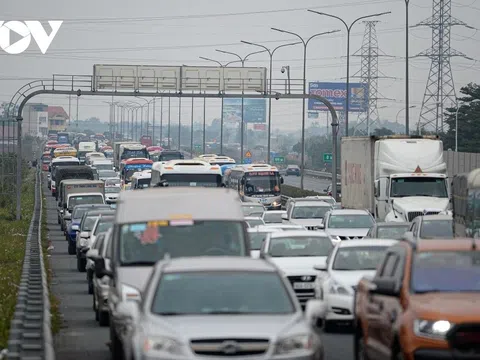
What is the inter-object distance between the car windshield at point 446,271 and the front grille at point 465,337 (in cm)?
103

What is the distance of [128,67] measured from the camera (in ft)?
236

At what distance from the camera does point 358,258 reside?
2227 centimetres

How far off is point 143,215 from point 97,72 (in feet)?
178

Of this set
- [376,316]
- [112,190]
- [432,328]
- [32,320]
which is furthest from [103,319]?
[112,190]

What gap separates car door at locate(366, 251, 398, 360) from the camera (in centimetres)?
1374

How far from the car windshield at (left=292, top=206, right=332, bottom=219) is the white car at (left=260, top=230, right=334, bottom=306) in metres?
18.3

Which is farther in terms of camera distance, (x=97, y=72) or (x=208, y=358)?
(x=97, y=72)

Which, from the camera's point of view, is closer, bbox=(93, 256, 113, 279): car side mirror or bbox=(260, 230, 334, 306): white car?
bbox=(93, 256, 113, 279): car side mirror

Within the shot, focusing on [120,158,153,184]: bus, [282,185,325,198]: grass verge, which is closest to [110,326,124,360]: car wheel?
[282,185,325,198]: grass verge

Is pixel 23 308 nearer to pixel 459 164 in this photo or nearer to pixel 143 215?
pixel 143 215

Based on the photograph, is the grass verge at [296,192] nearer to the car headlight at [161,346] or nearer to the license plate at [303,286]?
the license plate at [303,286]

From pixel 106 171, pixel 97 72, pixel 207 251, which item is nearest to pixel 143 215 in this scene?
pixel 207 251

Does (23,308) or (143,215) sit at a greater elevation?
(143,215)

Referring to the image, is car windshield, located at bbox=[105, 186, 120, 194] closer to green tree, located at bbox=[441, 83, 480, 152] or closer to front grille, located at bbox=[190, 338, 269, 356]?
green tree, located at bbox=[441, 83, 480, 152]
